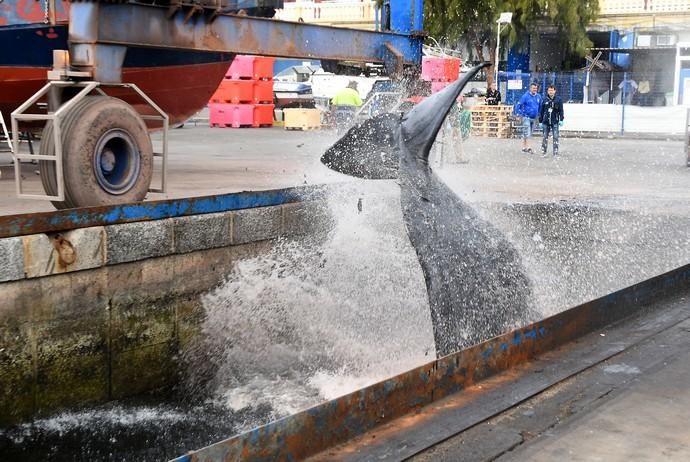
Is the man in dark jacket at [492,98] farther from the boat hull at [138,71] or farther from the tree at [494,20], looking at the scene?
the boat hull at [138,71]

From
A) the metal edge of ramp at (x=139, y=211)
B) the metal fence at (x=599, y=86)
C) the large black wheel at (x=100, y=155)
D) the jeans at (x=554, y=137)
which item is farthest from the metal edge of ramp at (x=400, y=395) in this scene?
the metal fence at (x=599, y=86)

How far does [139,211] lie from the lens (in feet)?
25.2

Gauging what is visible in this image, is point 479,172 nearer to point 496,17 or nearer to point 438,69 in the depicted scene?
point 438,69

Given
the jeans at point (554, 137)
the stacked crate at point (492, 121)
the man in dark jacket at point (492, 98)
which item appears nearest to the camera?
the jeans at point (554, 137)

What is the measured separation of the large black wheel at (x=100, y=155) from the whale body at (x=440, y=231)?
2141 mm

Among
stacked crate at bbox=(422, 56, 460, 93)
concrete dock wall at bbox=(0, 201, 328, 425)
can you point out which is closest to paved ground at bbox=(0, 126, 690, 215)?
concrete dock wall at bbox=(0, 201, 328, 425)

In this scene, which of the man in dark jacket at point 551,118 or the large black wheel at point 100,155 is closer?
the large black wheel at point 100,155

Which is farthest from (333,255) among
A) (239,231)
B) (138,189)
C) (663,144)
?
(663,144)

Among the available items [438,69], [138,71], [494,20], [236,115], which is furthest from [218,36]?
[494,20]

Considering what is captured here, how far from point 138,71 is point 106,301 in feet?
17.3

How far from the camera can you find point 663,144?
92.2 feet

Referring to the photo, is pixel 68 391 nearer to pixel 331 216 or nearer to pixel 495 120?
pixel 331 216

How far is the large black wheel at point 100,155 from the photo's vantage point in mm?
7977

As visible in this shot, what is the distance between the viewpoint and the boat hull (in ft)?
36.9
